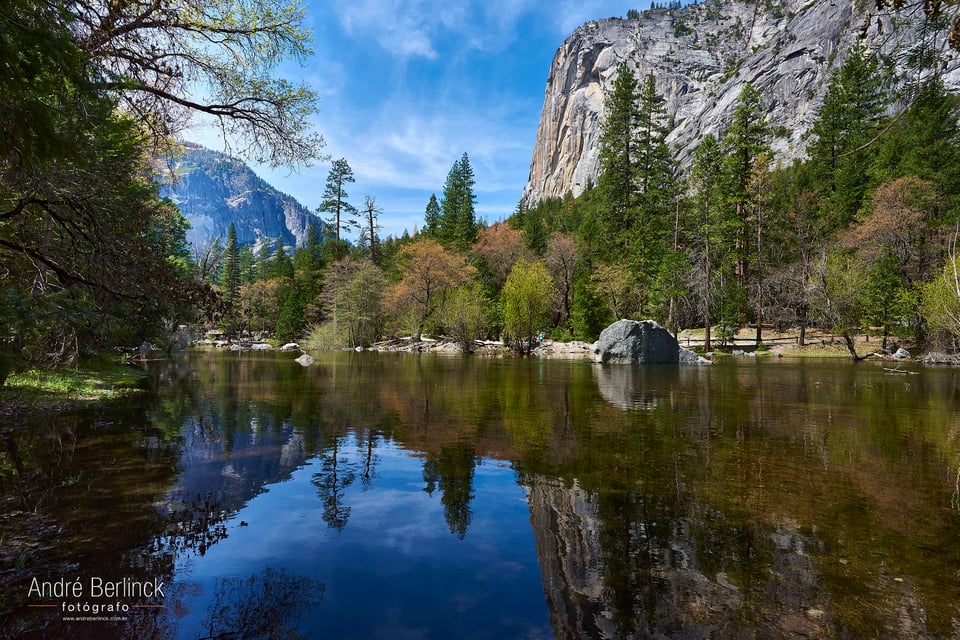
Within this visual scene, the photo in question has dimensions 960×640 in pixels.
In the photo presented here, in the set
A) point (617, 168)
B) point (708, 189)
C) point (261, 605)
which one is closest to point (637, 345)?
point (708, 189)

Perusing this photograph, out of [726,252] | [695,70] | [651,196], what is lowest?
[726,252]

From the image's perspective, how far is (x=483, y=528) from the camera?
14.9ft

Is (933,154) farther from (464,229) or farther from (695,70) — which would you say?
(695,70)

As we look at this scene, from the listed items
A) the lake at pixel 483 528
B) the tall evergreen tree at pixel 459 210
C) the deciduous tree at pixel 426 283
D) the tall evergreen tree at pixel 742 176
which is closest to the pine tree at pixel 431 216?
the tall evergreen tree at pixel 459 210

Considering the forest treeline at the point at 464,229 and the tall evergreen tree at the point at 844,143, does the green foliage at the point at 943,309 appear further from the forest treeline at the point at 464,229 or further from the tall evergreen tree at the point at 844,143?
the tall evergreen tree at the point at 844,143

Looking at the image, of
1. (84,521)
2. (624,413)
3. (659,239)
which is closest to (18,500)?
(84,521)

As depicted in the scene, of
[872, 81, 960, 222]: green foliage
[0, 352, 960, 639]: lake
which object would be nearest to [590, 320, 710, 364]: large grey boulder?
[0, 352, 960, 639]: lake

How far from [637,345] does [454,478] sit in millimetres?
23380

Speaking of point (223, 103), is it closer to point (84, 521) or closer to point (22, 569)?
point (84, 521)

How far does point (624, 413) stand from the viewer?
1052cm

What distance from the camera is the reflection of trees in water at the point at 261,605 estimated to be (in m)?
2.87

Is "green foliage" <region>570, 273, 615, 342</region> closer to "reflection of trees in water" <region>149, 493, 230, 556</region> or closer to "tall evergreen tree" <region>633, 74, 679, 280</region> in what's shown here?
"tall evergreen tree" <region>633, 74, 679, 280</region>

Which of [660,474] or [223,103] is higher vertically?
[223,103]

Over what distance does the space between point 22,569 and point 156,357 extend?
35.8 m
